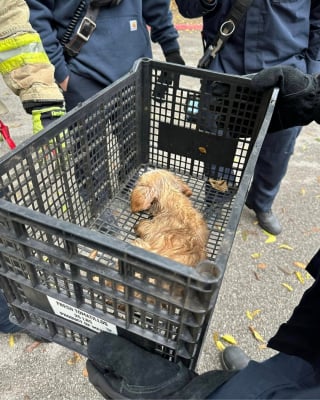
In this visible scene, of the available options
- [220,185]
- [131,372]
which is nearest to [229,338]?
[220,185]

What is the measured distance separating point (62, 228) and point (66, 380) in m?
1.60

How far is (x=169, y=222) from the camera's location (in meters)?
1.97

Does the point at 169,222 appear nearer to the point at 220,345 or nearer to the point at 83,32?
the point at 220,345

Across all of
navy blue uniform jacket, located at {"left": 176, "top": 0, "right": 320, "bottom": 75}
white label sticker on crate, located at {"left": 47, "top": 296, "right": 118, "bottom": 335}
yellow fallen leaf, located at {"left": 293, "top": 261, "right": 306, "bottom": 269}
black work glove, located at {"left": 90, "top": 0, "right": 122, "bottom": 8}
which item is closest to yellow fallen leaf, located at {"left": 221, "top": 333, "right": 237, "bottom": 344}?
yellow fallen leaf, located at {"left": 293, "top": 261, "right": 306, "bottom": 269}

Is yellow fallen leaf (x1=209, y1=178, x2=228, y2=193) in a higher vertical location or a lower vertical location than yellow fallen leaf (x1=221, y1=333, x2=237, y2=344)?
higher

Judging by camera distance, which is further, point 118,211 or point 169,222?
point 118,211

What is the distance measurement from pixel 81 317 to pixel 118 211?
1137 mm

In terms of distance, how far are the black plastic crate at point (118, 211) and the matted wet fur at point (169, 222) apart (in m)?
0.15

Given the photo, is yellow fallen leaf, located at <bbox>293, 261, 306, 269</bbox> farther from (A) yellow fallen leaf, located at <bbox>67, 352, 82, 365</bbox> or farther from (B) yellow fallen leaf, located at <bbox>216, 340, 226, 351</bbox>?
(A) yellow fallen leaf, located at <bbox>67, 352, 82, 365</bbox>

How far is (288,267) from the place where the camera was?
2.83m

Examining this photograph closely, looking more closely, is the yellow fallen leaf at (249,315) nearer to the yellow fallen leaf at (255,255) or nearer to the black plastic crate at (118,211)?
the yellow fallen leaf at (255,255)

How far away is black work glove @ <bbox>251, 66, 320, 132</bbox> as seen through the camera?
182 centimetres

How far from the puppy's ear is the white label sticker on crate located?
3.13 feet

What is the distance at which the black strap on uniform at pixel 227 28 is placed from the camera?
89.0 inches
